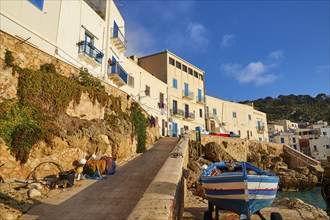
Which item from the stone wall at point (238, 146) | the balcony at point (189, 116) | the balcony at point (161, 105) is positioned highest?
the balcony at point (161, 105)

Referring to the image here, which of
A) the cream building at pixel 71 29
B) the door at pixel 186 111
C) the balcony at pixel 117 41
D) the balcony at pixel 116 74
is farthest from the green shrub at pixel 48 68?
the door at pixel 186 111

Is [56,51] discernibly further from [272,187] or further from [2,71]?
[272,187]

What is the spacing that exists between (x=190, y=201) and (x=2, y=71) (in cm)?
938

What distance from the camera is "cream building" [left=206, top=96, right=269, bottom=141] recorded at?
133 feet

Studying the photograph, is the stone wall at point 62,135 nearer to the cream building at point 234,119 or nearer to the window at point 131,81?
the window at point 131,81

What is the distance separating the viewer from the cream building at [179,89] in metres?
33.1

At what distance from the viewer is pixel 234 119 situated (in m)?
43.8

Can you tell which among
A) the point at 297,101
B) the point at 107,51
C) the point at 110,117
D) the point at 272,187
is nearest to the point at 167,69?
the point at 107,51

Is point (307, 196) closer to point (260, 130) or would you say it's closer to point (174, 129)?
point (174, 129)

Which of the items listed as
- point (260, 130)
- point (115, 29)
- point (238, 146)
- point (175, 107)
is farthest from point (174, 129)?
point (260, 130)

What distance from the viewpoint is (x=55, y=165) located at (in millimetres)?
9688

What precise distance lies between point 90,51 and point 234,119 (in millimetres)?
32476

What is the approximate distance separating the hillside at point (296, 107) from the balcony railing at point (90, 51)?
9079cm

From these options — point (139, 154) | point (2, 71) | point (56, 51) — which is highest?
point (56, 51)
